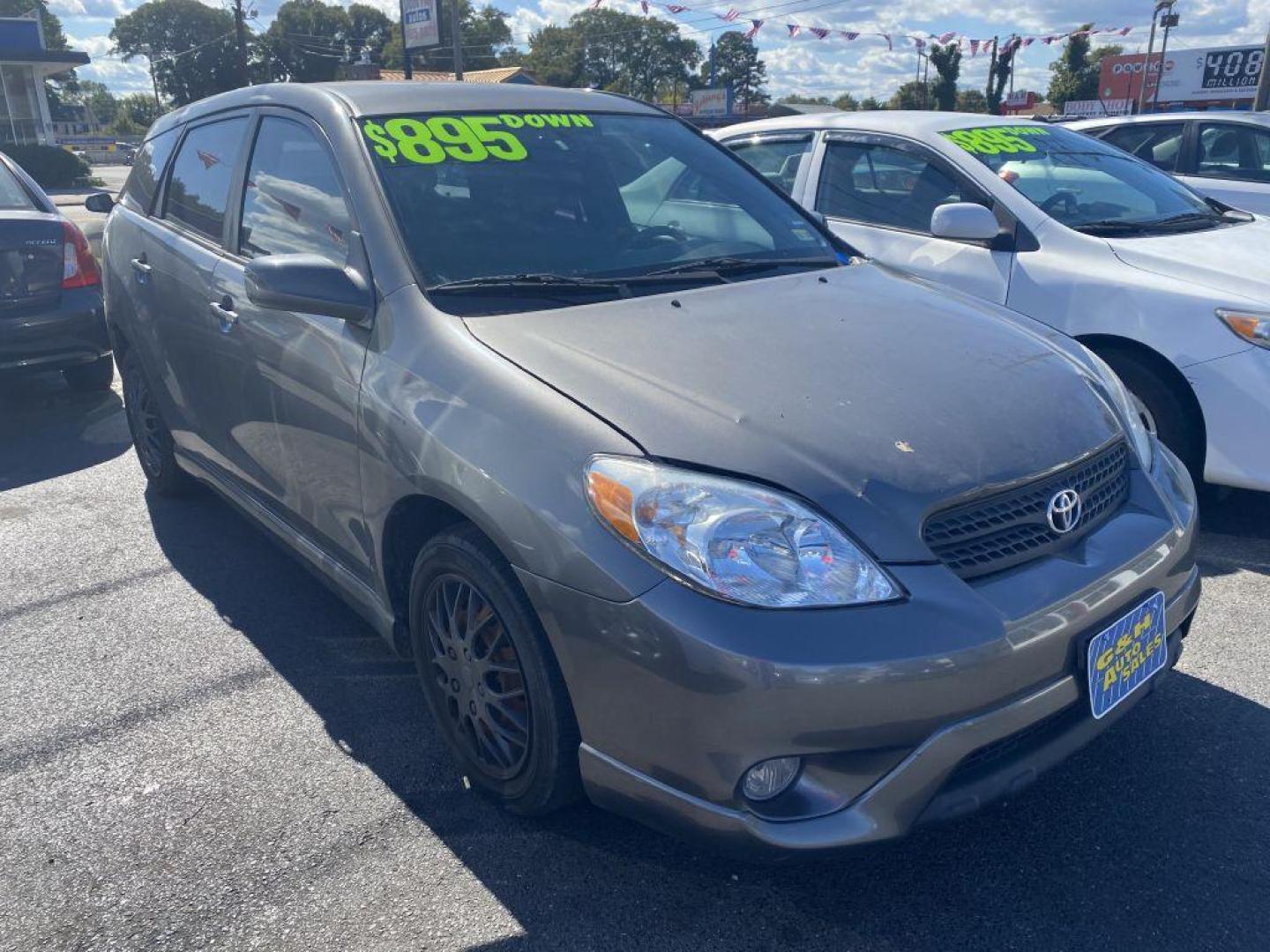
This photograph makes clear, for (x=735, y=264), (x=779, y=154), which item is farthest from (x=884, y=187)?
(x=735, y=264)

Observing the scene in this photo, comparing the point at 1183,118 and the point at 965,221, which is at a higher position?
the point at 1183,118

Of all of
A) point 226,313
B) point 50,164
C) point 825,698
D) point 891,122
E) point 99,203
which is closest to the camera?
point 825,698

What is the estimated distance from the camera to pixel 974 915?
219 centimetres

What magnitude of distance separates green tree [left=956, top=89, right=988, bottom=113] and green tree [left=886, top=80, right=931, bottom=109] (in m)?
1.73

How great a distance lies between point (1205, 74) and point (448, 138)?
51.6 m

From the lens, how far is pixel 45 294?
5.82 m

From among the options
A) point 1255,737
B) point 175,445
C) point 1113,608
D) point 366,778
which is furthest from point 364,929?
point 175,445

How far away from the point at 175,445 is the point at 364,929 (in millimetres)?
2665

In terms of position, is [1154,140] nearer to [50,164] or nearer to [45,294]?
[45,294]

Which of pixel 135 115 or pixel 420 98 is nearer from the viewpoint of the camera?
pixel 420 98

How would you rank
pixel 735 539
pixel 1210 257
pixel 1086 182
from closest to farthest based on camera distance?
pixel 735 539
pixel 1210 257
pixel 1086 182

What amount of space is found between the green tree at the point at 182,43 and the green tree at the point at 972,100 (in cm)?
5108

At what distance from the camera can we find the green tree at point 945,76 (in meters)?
45.5

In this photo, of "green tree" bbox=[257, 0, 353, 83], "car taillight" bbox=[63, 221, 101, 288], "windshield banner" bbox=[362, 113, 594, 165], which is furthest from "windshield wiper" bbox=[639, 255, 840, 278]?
"green tree" bbox=[257, 0, 353, 83]
